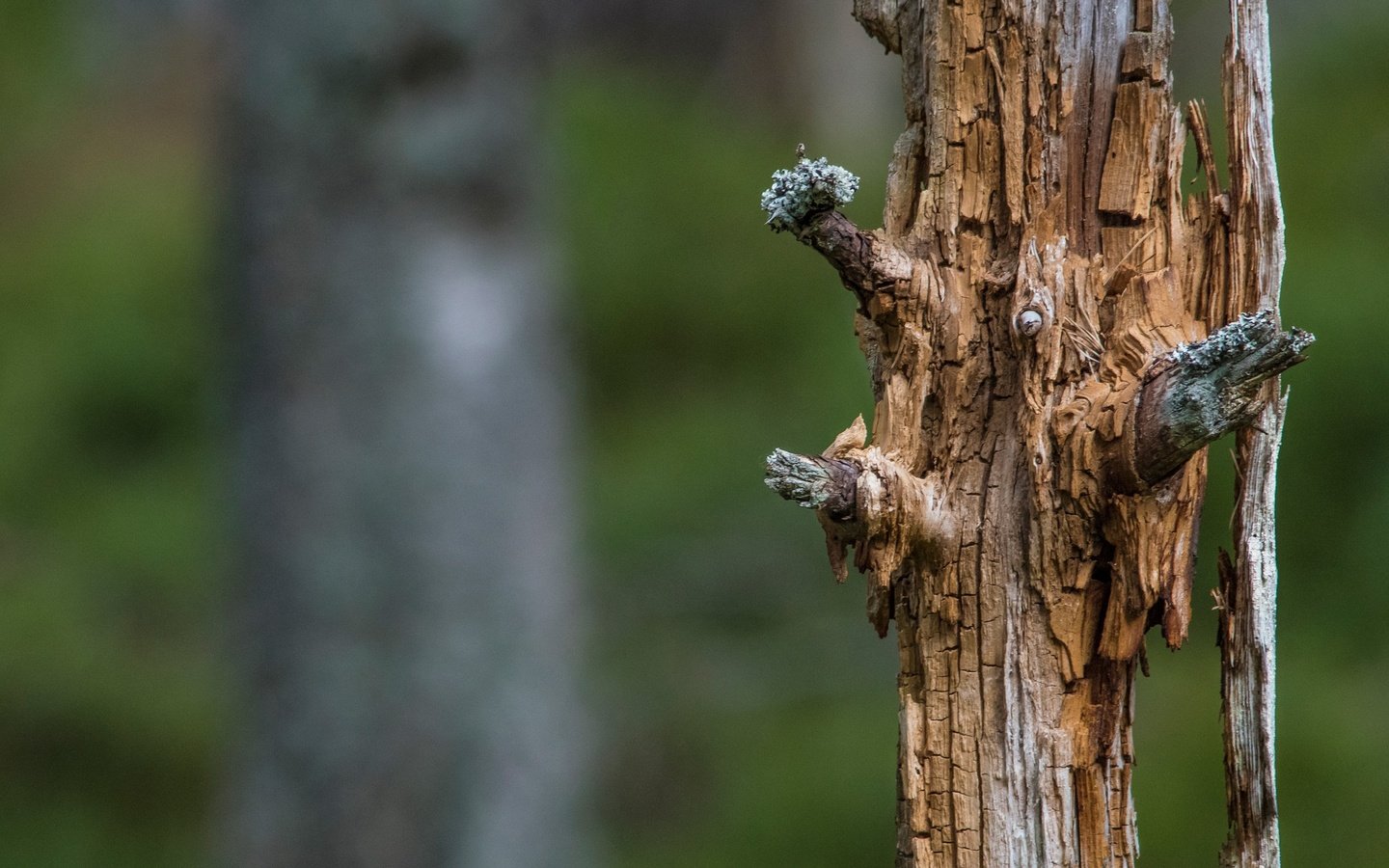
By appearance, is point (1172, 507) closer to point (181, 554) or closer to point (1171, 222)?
point (1171, 222)

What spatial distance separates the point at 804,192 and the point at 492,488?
6.52 ft

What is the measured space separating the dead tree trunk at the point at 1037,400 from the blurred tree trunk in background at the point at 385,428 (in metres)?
1.76

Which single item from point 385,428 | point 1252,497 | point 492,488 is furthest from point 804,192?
point 492,488

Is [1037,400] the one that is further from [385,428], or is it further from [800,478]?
[385,428]

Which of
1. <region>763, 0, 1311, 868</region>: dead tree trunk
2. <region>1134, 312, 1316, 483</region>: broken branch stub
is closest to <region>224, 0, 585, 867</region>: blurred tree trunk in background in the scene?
<region>763, 0, 1311, 868</region>: dead tree trunk

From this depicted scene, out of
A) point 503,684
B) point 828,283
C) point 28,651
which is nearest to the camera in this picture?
point 503,684

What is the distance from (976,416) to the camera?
3.07 ft

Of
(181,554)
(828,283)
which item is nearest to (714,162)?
(828,283)

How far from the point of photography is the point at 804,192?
2.81 feet

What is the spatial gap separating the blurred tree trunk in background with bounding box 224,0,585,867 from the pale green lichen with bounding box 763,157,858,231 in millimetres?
1798

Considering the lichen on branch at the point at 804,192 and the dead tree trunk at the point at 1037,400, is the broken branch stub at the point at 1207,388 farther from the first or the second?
the lichen on branch at the point at 804,192

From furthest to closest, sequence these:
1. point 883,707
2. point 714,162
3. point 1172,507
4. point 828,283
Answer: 1. point 714,162
2. point 828,283
3. point 883,707
4. point 1172,507

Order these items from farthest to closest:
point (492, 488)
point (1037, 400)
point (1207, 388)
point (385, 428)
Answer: point (492, 488), point (385, 428), point (1037, 400), point (1207, 388)

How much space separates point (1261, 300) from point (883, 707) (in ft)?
8.56
